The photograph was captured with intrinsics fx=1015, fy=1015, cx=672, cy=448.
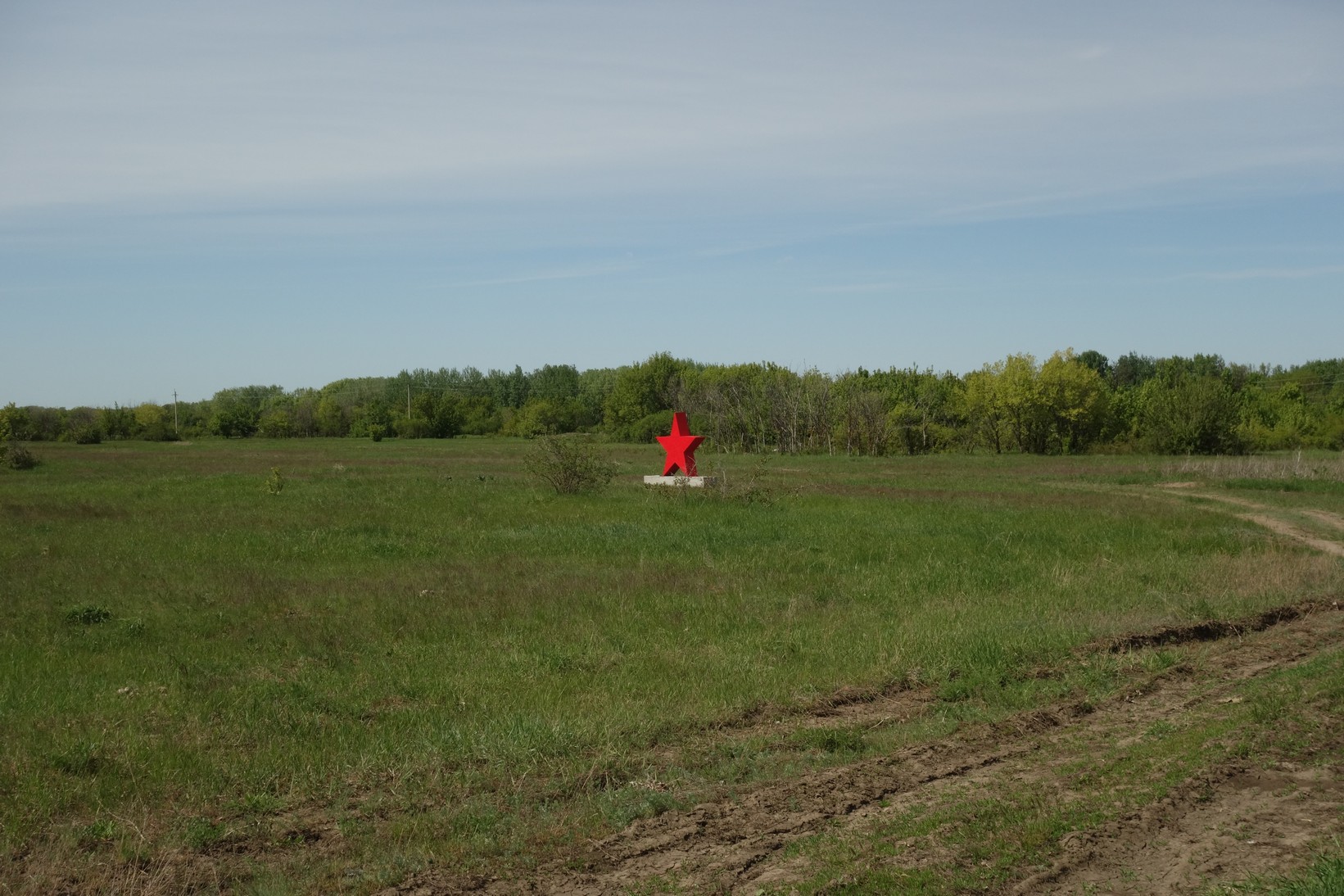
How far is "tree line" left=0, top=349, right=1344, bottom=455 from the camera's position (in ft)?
222

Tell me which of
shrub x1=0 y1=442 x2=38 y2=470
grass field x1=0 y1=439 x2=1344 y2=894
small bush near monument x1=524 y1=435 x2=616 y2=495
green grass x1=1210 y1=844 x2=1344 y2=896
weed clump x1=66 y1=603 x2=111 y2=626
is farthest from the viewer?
shrub x1=0 y1=442 x2=38 y2=470

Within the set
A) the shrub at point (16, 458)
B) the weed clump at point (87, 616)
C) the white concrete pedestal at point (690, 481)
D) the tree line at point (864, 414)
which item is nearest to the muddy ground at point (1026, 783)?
the weed clump at point (87, 616)

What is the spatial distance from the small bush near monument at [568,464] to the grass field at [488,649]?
2.77 metres

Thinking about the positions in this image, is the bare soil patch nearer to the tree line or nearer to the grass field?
the grass field

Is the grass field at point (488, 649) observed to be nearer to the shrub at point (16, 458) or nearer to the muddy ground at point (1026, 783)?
the muddy ground at point (1026, 783)

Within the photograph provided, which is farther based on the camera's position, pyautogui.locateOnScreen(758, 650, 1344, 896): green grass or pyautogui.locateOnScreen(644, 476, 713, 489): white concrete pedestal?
pyautogui.locateOnScreen(644, 476, 713, 489): white concrete pedestal

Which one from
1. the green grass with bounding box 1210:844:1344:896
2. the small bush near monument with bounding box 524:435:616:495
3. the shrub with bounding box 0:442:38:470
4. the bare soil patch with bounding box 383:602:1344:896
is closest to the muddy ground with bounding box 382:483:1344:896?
the bare soil patch with bounding box 383:602:1344:896

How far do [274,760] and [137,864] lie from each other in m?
1.82

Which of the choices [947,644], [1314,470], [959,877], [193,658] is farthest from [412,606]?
[1314,470]

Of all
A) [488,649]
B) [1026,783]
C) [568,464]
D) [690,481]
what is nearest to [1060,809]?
[1026,783]

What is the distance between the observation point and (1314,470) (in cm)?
3734

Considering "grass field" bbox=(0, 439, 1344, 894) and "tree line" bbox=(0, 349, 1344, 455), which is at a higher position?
"tree line" bbox=(0, 349, 1344, 455)

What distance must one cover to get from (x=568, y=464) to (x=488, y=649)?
18727mm

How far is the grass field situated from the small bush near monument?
2768mm
